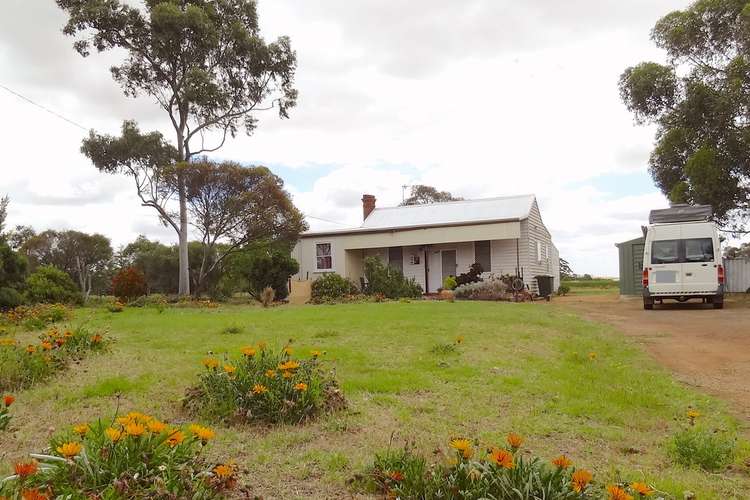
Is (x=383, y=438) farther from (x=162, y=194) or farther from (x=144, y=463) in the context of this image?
(x=162, y=194)

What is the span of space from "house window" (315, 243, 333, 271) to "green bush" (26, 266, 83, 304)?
1040 cm

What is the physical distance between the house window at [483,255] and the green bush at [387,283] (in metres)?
3.74

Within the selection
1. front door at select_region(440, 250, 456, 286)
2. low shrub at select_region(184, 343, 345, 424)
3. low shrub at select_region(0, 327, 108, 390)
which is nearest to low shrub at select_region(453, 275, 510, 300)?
front door at select_region(440, 250, 456, 286)

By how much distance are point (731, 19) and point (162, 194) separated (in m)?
21.8

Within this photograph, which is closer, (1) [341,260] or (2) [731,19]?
(2) [731,19]

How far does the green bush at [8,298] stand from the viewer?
1513 cm

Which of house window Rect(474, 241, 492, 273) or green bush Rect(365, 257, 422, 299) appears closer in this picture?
green bush Rect(365, 257, 422, 299)

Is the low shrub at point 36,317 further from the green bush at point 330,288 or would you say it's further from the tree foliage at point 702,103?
the tree foliage at point 702,103

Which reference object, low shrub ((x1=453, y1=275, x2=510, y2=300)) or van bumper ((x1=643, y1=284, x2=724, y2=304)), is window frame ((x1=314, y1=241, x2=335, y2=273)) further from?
van bumper ((x1=643, y1=284, x2=724, y2=304))

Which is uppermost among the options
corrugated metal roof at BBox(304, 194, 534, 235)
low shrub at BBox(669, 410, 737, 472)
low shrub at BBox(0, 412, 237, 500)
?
corrugated metal roof at BBox(304, 194, 534, 235)

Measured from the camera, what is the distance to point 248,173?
2152 cm

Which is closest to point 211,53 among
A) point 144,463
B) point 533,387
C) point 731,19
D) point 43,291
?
point 43,291

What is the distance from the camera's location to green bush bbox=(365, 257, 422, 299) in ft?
72.3

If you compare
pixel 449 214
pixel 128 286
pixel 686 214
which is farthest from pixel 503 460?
pixel 449 214
